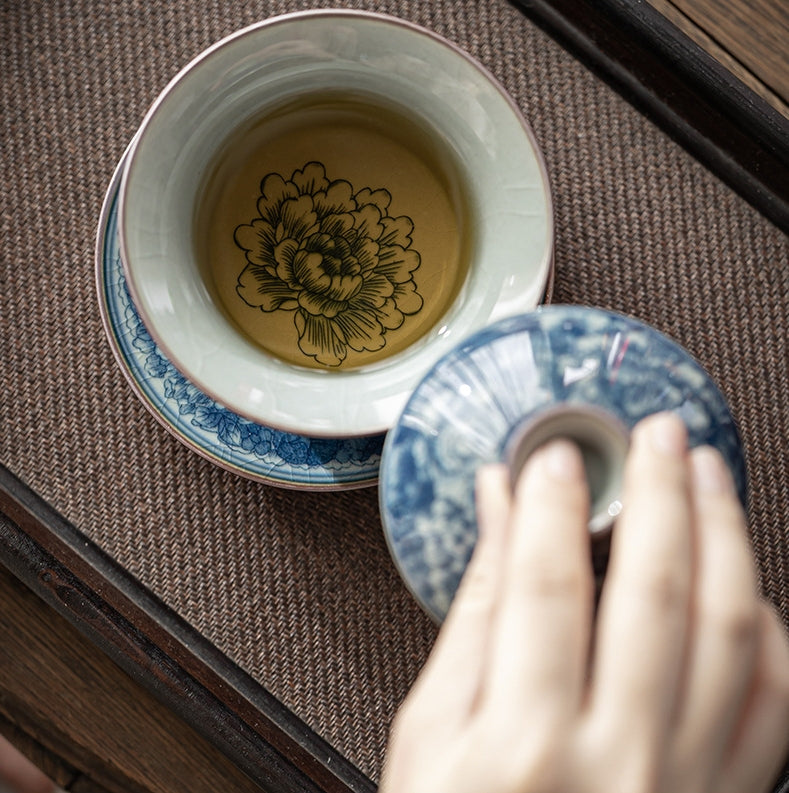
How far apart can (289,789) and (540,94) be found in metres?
0.49

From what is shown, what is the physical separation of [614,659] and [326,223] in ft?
1.18

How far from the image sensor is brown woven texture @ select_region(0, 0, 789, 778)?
577mm

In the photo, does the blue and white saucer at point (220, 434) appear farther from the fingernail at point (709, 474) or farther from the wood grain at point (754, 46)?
the wood grain at point (754, 46)

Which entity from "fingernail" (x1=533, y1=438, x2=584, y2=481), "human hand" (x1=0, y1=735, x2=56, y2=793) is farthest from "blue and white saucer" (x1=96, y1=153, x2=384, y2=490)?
"human hand" (x1=0, y1=735, x2=56, y2=793)

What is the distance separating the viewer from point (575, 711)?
0.85ft

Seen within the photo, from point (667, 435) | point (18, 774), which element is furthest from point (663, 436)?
point (18, 774)

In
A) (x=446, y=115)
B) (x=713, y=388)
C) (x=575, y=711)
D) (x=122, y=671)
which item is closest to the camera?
(x=575, y=711)

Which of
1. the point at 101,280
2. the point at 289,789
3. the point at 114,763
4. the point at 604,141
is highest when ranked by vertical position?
the point at 604,141

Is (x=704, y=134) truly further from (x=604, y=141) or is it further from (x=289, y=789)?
(x=289, y=789)

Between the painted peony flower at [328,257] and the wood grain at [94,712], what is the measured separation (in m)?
0.31

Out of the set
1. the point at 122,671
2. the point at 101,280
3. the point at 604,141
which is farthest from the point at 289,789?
the point at 604,141

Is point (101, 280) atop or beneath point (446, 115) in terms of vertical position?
beneath

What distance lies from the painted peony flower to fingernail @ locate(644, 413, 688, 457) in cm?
25

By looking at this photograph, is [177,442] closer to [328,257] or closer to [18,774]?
[328,257]
